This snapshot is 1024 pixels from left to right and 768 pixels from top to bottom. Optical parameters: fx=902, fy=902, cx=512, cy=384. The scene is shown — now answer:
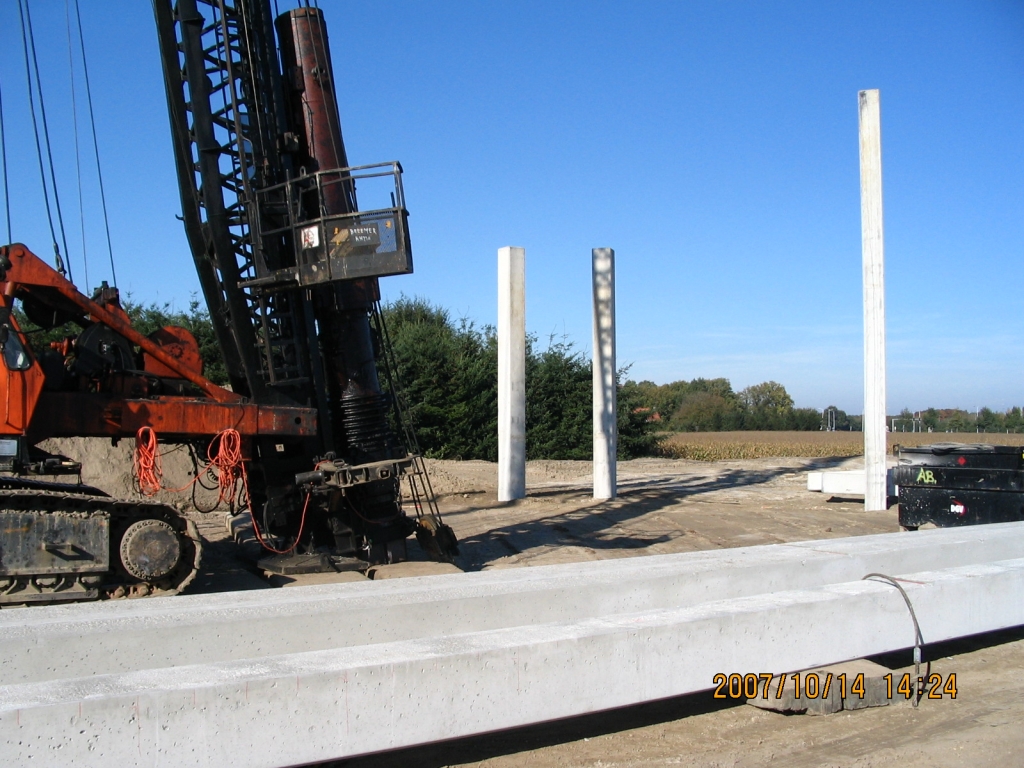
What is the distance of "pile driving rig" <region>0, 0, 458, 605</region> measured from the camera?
759 cm

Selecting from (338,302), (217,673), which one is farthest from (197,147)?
(217,673)

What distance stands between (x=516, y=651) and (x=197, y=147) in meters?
6.85

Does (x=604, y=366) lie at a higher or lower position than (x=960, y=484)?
higher

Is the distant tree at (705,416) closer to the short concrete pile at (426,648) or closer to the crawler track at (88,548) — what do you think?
the crawler track at (88,548)

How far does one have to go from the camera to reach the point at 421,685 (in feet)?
12.4

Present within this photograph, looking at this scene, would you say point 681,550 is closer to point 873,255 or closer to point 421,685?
point 873,255

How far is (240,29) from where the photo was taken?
29.8 ft

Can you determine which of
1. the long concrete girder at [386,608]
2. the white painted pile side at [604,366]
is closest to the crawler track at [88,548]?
the long concrete girder at [386,608]

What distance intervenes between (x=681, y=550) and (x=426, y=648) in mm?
8483

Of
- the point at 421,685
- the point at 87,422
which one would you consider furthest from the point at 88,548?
the point at 421,685

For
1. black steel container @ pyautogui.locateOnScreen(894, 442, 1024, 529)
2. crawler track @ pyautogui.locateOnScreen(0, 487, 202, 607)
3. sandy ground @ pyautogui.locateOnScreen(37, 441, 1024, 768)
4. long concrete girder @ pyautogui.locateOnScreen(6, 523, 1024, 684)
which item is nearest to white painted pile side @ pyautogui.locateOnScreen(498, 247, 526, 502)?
sandy ground @ pyautogui.locateOnScreen(37, 441, 1024, 768)

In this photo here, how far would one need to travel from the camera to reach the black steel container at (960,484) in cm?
1015

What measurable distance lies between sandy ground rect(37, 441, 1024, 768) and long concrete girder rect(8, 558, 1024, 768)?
35 cm

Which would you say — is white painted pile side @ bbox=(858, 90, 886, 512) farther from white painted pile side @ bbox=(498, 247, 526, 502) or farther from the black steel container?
white painted pile side @ bbox=(498, 247, 526, 502)
